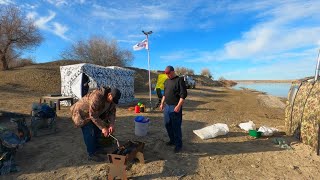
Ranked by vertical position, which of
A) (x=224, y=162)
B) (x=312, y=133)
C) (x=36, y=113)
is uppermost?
(x=36, y=113)

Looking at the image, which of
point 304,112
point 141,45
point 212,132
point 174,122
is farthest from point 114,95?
point 141,45

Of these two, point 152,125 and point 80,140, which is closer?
point 80,140

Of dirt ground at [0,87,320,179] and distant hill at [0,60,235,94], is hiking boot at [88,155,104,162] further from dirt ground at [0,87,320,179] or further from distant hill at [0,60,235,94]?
distant hill at [0,60,235,94]

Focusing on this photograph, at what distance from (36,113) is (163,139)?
357 cm

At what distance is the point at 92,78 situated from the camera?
40.9ft

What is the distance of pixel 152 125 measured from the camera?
865 centimetres

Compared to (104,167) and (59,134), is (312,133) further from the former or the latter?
(59,134)

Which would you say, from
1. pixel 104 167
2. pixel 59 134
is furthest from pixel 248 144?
pixel 59 134

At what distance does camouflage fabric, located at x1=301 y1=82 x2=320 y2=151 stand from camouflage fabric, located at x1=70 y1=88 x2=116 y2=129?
4.84 m

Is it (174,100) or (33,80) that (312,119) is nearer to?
(174,100)

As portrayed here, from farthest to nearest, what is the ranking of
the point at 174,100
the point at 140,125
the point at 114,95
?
1. the point at 140,125
2. the point at 174,100
3. the point at 114,95

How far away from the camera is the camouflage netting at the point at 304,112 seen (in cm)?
612

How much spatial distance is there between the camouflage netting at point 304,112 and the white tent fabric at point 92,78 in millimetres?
8775

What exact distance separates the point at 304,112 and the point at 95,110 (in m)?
5.45
